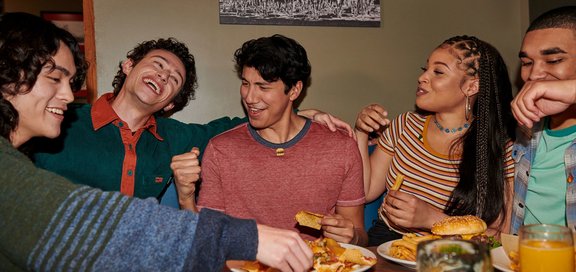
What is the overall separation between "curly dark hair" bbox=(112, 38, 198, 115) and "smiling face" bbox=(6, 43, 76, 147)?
3.03 ft

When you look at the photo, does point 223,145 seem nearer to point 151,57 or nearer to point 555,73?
point 151,57

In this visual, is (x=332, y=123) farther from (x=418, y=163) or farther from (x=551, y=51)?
(x=551, y=51)

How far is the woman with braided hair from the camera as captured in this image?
91.1 inches

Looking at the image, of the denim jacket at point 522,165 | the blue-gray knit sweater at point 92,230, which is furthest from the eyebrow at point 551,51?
Result: the blue-gray knit sweater at point 92,230

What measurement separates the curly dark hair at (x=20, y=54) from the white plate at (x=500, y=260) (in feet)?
4.82

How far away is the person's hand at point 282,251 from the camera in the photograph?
1.17m

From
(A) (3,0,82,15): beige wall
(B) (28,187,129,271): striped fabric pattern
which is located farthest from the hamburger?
(A) (3,0,82,15): beige wall

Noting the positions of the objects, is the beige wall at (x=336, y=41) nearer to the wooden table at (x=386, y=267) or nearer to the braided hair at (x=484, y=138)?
the braided hair at (x=484, y=138)

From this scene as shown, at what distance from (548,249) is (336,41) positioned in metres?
2.17

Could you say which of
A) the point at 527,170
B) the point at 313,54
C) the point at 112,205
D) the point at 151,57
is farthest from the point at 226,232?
the point at 313,54

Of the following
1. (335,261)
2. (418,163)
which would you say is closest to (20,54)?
(335,261)

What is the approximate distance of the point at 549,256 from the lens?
1173mm

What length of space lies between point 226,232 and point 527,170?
1490 millimetres

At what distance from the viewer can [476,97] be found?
102 inches
